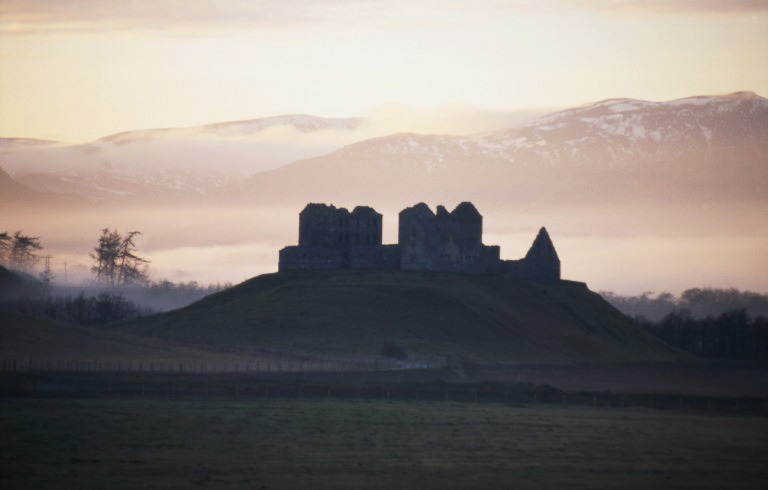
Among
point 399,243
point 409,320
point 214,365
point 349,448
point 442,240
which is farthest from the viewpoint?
point 442,240

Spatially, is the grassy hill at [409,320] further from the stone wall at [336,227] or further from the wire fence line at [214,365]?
the wire fence line at [214,365]

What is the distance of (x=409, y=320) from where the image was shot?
16625cm

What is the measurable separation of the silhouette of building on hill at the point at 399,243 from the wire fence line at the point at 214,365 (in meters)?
38.3

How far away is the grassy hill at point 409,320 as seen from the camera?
15988cm

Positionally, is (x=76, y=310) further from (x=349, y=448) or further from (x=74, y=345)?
(x=349, y=448)

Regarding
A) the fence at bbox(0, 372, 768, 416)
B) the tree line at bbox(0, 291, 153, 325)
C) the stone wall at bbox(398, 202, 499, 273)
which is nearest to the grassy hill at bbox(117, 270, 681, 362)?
the stone wall at bbox(398, 202, 499, 273)

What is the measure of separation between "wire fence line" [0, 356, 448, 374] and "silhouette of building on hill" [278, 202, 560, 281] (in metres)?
38.3

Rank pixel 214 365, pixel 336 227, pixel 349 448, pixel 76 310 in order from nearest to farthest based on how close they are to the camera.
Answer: pixel 349 448 < pixel 214 365 < pixel 336 227 < pixel 76 310

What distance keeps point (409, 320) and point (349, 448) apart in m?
74.7

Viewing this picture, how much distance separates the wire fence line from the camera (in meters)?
121

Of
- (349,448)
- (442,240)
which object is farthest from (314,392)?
(442,240)

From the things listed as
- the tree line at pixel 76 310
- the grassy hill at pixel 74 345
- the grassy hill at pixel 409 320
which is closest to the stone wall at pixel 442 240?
the grassy hill at pixel 409 320

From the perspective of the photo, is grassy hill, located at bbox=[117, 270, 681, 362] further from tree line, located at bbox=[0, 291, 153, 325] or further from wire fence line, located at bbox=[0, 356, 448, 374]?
tree line, located at bbox=[0, 291, 153, 325]

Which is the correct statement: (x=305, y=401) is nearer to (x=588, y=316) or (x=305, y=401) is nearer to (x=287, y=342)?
(x=287, y=342)
